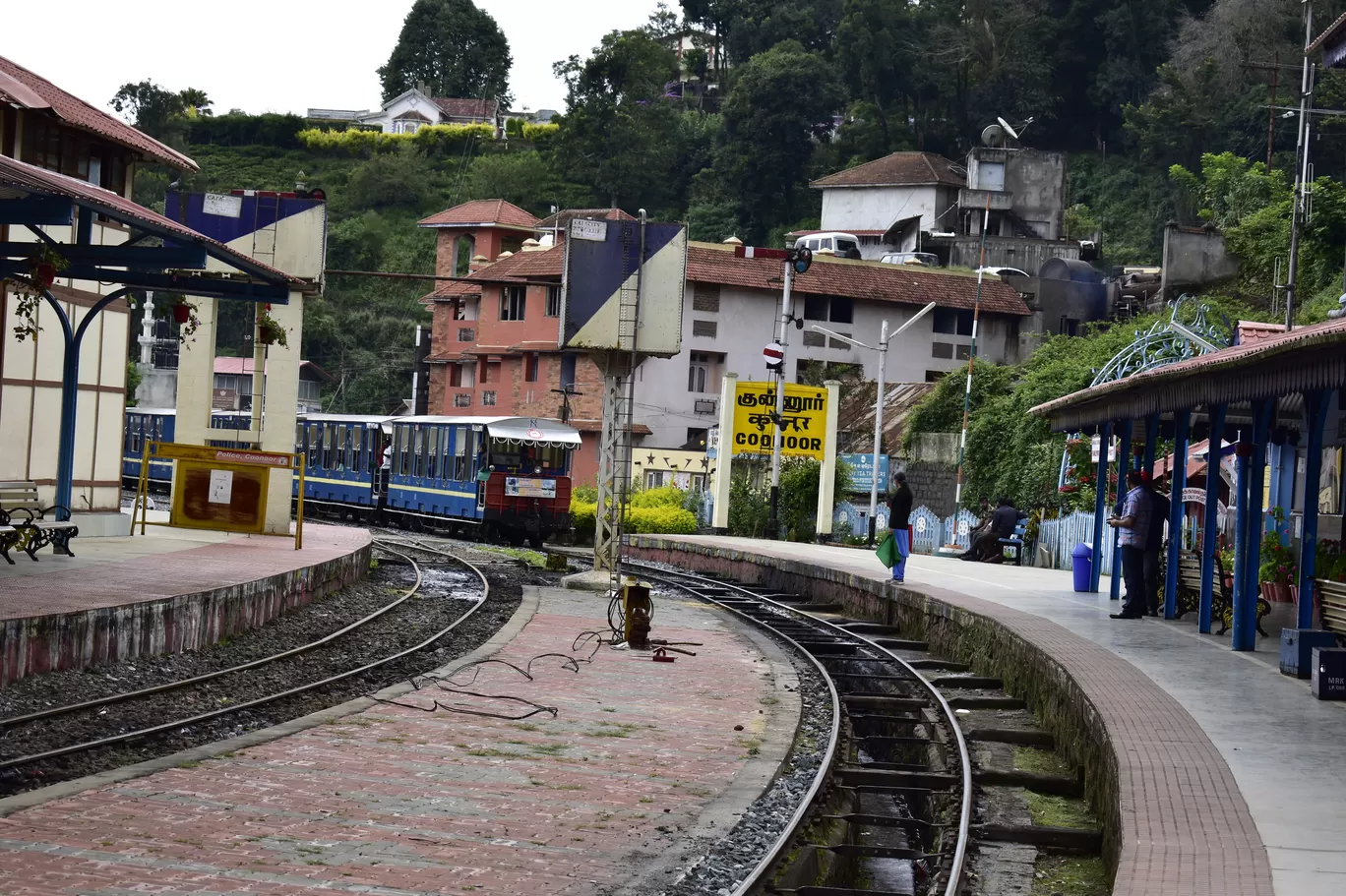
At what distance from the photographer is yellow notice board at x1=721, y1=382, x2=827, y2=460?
34625mm

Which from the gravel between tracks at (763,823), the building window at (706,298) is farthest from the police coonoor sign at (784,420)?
the building window at (706,298)

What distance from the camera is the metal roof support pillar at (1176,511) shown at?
1781cm

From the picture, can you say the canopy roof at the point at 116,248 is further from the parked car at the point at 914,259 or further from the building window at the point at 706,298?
the parked car at the point at 914,259

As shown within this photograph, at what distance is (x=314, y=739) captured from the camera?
428 inches

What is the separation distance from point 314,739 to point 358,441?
30564 millimetres

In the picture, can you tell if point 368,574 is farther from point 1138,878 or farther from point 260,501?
point 1138,878

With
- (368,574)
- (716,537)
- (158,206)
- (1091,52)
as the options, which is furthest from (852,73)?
(368,574)

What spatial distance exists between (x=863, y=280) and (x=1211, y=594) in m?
42.0

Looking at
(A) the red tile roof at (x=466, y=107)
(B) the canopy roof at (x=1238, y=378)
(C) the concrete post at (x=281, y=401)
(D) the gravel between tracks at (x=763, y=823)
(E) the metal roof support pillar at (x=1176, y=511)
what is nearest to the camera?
(D) the gravel between tracks at (x=763, y=823)

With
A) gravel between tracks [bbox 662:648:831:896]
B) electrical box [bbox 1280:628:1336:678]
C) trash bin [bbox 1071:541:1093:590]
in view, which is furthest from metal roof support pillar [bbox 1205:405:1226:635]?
trash bin [bbox 1071:541:1093:590]

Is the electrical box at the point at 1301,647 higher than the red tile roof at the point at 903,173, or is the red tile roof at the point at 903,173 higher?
the red tile roof at the point at 903,173

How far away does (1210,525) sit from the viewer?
1669 cm

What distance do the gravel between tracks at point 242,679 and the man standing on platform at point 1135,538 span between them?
704 cm

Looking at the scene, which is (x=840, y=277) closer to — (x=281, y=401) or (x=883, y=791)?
(x=281, y=401)
